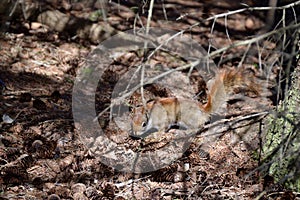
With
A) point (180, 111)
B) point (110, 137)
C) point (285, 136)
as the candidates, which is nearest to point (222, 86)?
point (180, 111)

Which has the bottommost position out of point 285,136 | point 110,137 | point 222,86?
point 110,137

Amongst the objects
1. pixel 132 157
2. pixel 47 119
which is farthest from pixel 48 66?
pixel 132 157

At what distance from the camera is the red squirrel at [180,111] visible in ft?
12.7

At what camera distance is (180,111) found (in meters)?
4.07

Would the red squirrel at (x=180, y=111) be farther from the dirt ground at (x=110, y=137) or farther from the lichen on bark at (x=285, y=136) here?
the lichen on bark at (x=285, y=136)

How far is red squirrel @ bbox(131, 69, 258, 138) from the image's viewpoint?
12.7ft

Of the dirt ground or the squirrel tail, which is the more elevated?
the squirrel tail

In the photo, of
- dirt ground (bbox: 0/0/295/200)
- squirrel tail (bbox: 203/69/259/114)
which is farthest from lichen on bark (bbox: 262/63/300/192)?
squirrel tail (bbox: 203/69/259/114)

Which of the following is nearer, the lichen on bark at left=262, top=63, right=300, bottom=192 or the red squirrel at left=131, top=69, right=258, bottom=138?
the lichen on bark at left=262, top=63, right=300, bottom=192

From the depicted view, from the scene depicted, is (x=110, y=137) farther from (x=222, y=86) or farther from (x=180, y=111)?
(x=222, y=86)

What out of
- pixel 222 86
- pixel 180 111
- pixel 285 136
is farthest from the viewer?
pixel 180 111

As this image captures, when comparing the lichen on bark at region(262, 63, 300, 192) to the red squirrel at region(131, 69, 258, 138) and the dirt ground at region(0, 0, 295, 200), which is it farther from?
the red squirrel at region(131, 69, 258, 138)

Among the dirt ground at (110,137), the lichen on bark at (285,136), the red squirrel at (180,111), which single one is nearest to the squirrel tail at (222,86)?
the red squirrel at (180,111)

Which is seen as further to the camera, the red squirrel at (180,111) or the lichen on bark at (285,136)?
the red squirrel at (180,111)
